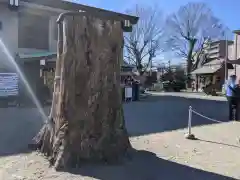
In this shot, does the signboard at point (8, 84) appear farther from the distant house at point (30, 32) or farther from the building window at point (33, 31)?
the building window at point (33, 31)

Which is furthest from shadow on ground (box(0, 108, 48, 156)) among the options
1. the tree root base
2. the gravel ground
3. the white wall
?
the white wall

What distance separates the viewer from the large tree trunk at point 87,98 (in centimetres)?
622

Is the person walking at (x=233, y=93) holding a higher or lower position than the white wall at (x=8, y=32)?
lower

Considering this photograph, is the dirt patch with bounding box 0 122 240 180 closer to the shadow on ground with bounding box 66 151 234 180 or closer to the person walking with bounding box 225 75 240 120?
the shadow on ground with bounding box 66 151 234 180

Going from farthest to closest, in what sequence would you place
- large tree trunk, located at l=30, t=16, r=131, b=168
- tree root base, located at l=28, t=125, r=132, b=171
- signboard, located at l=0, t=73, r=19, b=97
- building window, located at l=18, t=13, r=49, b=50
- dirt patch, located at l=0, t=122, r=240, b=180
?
building window, located at l=18, t=13, r=49, b=50 < signboard, located at l=0, t=73, r=19, b=97 < large tree trunk, located at l=30, t=16, r=131, b=168 < tree root base, located at l=28, t=125, r=132, b=171 < dirt patch, located at l=0, t=122, r=240, b=180

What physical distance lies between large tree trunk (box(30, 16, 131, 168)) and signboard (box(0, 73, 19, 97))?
38.2ft

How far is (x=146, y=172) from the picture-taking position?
6102 mm

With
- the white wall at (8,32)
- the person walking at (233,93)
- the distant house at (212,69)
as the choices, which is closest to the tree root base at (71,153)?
the person walking at (233,93)

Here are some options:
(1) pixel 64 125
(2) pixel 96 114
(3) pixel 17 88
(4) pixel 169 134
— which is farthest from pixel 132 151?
(3) pixel 17 88

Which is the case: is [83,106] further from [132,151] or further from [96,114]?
[132,151]

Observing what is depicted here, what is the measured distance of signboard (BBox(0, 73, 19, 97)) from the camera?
688 inches

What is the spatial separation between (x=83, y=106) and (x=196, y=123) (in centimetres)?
749

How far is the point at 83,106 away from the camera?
635cm

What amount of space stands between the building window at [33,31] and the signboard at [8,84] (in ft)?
7.30
